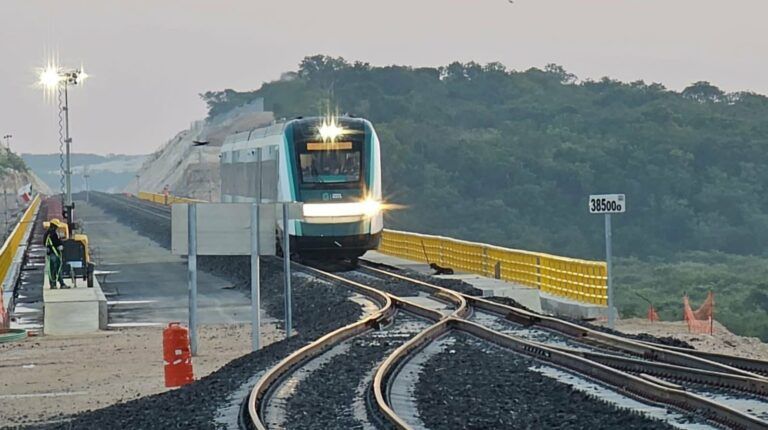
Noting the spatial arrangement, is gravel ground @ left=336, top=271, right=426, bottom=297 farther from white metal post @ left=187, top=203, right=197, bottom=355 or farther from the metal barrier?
white metal post @ left=187, top=203, right=197, bottom=355

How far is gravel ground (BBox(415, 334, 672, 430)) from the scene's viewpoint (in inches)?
515

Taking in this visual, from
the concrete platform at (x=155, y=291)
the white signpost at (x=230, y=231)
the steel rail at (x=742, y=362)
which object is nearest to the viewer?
the steel rail at (x=742, y=362)

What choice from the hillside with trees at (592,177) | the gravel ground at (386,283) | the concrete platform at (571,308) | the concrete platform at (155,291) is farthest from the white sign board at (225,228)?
the hillside with trees at (592,177)

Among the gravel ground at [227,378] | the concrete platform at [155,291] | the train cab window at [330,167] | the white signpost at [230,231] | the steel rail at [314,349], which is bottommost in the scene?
the concrete platform at [155,291]

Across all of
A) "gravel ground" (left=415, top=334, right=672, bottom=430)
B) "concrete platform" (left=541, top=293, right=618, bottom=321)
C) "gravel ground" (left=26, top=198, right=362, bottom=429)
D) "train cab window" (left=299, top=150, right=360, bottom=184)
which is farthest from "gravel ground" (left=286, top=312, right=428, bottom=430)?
"train cab window" (left=299, top=150, right=360, bottom=184)

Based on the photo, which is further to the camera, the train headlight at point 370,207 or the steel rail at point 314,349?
the train headlight at point 370,207

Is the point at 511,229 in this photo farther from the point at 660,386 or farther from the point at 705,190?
the point at 660,386

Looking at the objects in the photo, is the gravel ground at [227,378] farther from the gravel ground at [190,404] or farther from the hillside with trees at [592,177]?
the hillside with trees at [592,177]

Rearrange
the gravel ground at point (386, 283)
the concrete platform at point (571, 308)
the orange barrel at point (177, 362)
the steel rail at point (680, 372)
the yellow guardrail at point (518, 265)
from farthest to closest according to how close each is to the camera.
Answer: the gravel ground at point (386, 283) → the yellow guardrail at point (518, 265) → the concrete platform at point (571, 308) → the orange barrel at point (177, 362) → the steel rail at point (680, 372)

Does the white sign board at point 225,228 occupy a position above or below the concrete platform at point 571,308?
above

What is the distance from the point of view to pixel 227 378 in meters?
17.0

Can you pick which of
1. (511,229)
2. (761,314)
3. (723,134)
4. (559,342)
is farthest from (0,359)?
(723,134)

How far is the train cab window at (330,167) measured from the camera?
34.1m

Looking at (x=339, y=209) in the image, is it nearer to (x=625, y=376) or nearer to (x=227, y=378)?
(x=227, y=378)
